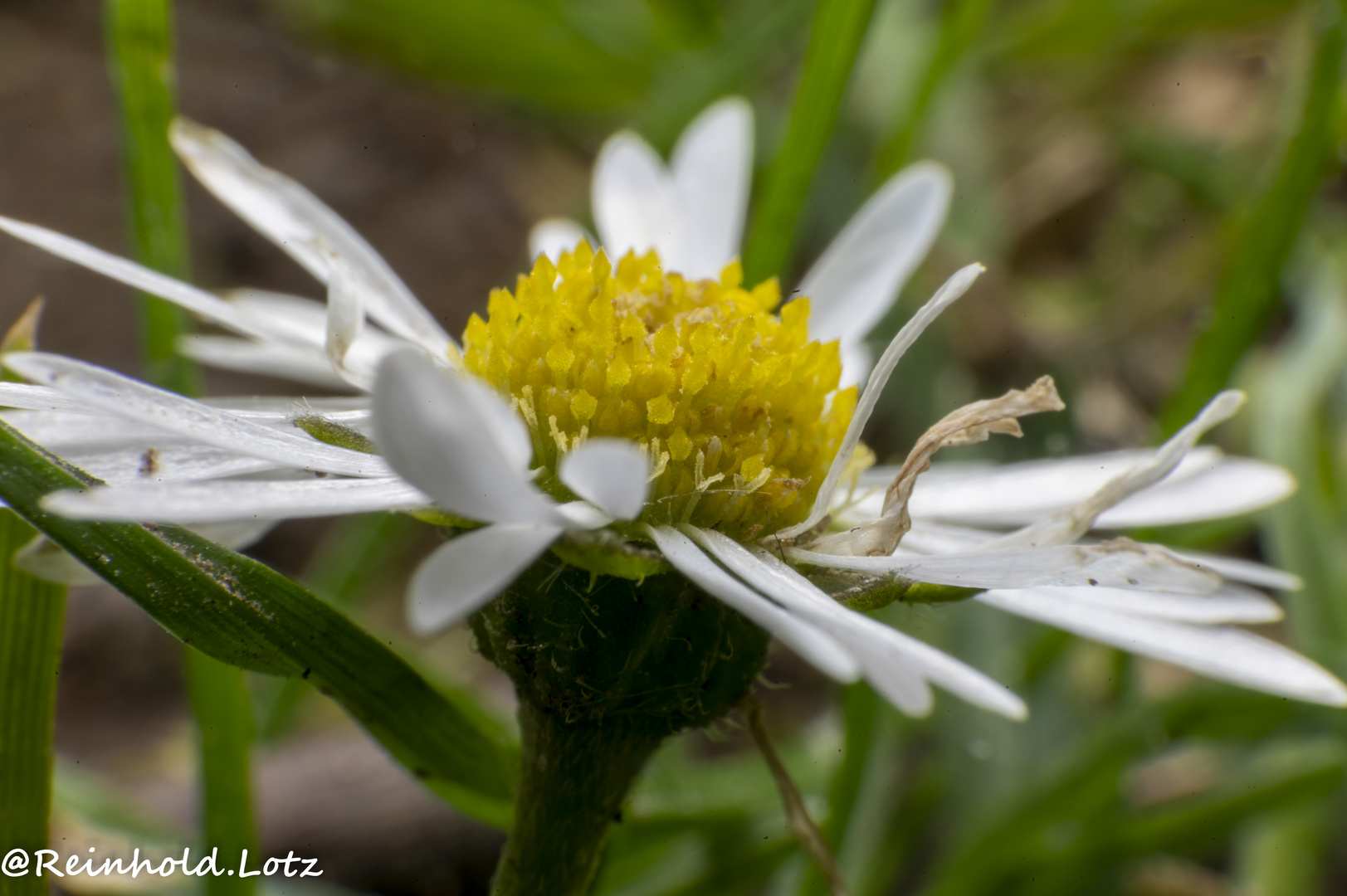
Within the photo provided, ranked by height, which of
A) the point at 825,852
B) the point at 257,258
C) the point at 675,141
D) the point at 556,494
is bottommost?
the point at 825,852

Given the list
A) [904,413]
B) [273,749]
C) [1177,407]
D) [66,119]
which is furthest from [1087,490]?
[66,119]

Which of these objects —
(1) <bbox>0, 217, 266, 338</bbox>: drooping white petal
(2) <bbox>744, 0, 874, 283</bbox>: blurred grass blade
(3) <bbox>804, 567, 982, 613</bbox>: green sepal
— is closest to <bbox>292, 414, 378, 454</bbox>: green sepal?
(1) <bbox>0, 217, 266, 338</bbox>: drooping white petal

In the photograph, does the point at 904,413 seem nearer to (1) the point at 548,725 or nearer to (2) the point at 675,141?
(2) the point at 675,141

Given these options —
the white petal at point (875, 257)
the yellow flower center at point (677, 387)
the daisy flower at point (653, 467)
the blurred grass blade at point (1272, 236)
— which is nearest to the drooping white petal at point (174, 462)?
the daisy flower at point (653, 467)

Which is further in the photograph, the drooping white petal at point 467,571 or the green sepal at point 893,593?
the green sepal at point 893,593

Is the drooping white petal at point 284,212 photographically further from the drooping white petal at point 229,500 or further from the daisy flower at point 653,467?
the drooping white petal at point 229,500

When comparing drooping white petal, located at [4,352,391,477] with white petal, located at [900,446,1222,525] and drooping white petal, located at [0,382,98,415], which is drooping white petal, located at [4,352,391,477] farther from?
white petal, located at [900,446,1222,525]
